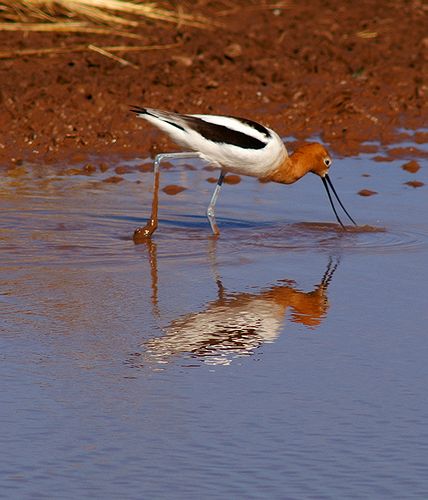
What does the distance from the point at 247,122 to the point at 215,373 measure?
124 inches

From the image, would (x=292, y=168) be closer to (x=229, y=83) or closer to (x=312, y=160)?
(x=312, y=160)

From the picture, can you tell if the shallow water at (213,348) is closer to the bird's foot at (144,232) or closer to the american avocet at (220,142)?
the bird's foot at (144,232)

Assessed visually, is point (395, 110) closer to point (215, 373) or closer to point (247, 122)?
point (247, 122)

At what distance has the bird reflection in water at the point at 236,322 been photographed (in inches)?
227

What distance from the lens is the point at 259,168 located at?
852 centimetres

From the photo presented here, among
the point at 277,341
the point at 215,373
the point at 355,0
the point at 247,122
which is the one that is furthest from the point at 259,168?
the point at 355,0

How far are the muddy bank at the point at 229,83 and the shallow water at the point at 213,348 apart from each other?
79.5 inches

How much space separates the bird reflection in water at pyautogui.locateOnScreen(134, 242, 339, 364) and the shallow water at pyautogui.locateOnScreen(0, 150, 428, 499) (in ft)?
0.05

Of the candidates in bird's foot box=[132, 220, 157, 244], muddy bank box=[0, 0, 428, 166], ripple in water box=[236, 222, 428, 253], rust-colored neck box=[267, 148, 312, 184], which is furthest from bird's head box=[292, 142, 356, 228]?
muddy bank box=[0, 0, 428, 166]

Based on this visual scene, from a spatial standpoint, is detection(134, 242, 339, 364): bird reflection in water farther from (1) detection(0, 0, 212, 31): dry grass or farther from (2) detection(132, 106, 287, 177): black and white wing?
(1) detection(0, 0, 212, 31): dry grass

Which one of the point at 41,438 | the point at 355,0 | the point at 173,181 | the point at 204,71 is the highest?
the point at 355,0

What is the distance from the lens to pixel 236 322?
627 cm

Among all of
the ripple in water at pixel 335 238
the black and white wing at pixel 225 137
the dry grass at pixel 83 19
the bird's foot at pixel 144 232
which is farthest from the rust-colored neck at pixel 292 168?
the dry grass at pixel 83 19

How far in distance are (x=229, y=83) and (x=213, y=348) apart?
766 cm
